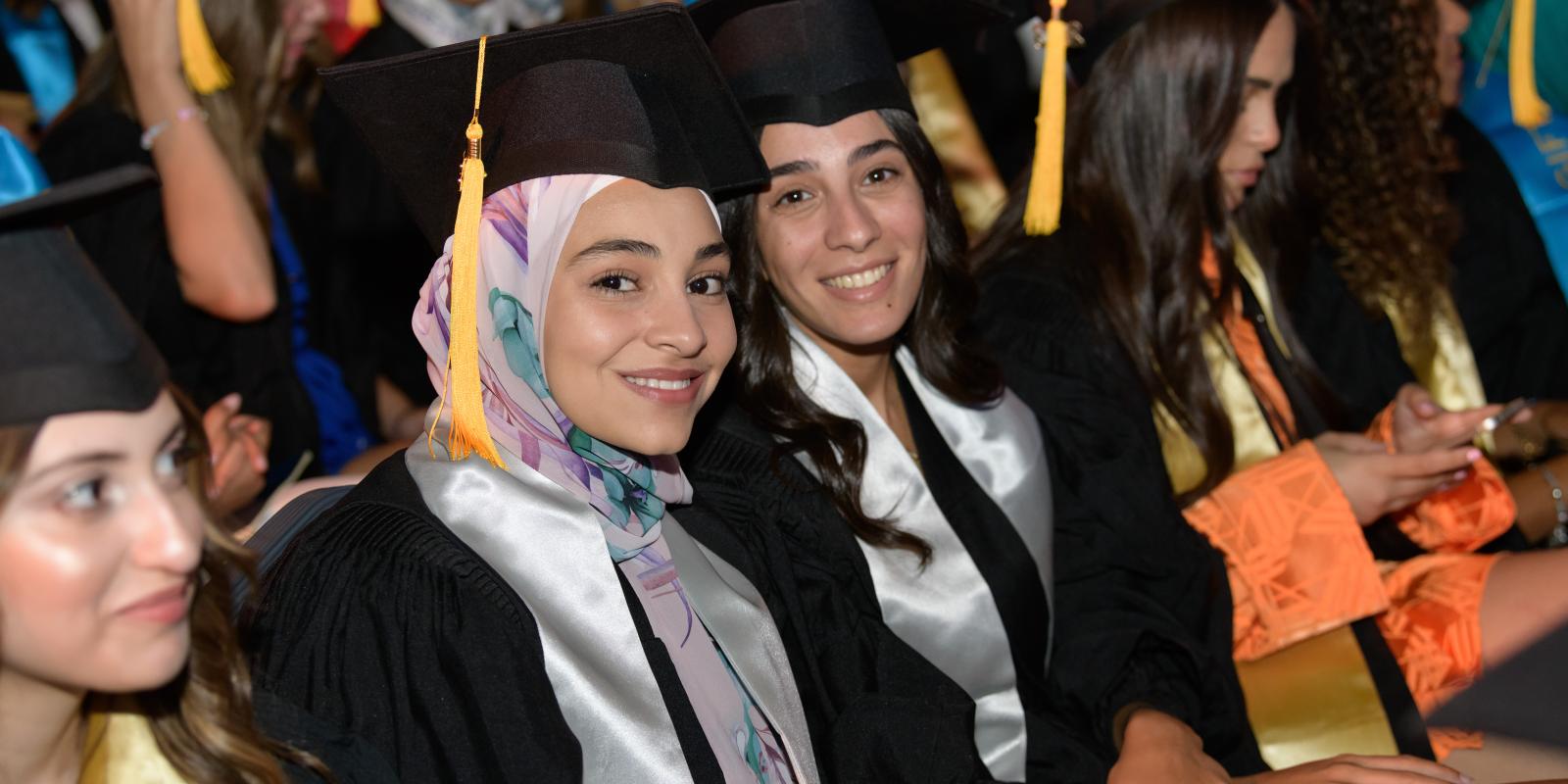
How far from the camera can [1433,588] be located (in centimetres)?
292

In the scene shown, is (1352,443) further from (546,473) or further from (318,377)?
(318,377)

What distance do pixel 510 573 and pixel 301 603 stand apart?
25 centimetres

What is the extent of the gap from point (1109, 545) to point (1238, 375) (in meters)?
0.67

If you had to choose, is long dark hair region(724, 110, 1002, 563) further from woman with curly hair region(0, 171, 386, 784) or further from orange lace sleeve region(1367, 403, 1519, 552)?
orange lace sleeve region(1367, 403, 1519, 552)

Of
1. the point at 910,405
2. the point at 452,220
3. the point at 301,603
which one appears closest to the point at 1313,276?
the point at 910,405

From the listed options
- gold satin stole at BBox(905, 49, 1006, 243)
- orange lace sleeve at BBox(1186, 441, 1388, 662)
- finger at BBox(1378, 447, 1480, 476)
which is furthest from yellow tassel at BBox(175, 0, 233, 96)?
finger at BBox(1378, 447, 1480, 476)

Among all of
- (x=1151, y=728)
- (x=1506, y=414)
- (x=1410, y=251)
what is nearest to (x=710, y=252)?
(x=1151, y=728)

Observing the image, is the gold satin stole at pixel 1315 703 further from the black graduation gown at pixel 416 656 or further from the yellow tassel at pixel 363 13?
the yellow tassel at pixel 363 13

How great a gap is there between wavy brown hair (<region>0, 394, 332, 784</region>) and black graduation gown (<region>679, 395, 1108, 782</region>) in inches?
28.8

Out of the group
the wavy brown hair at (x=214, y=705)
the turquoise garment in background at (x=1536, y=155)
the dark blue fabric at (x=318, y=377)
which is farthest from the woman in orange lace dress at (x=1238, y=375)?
the wavy brown hair at (x=214, y=705)

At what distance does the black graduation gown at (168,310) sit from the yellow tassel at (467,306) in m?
1.44

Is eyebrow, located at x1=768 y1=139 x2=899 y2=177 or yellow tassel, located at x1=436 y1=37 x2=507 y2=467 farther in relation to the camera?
eyebrow, located at x1=768 y1=139 x2=899 y2=177

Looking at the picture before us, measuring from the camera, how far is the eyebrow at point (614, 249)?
1904 millimetres

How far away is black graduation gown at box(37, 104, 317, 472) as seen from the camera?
10.3 ft
